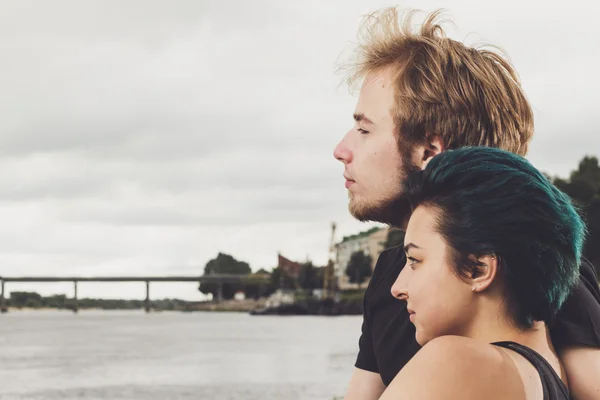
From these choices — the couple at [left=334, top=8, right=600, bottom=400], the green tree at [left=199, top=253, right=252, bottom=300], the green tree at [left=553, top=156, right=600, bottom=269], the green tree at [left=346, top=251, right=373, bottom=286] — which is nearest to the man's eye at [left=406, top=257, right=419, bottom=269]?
the couple at [left=334, top=8, right=600, bottom=400]

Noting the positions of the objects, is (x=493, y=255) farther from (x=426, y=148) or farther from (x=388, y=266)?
(x=388, y=266)

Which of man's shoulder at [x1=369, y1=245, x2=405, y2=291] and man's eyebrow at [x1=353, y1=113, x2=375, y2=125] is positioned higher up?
man's eyebrow at [x1=353, y1=113, x2=375, y2=125]

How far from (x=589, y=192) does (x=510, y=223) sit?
59083 mm

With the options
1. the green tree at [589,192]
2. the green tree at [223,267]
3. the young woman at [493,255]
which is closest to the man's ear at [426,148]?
the young woman at [493,255]

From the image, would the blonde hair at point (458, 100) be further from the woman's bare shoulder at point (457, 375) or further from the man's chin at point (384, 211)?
the woman's bare shoulder at point (457, 375)

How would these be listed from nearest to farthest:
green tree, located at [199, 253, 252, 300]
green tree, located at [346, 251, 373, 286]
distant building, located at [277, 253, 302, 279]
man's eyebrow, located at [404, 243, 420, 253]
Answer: man's eyebrow, located at [404, 243, 420, 253] → green tree, located at [346, 251, 373, 286] → distant building, located at [277, 253, 302, 279] → green tree, located at [199, 253, 252, 300]

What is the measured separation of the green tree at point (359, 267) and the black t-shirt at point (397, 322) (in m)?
139

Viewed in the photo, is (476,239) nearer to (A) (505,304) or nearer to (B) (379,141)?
(A) (505,304)

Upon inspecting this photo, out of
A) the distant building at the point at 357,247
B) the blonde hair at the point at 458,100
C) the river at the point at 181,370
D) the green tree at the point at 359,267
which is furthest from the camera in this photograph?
the distant building at the point at 357,247

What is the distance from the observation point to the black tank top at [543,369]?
1794mm

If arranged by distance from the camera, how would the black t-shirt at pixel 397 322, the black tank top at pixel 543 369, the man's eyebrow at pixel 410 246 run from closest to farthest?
the black tank top at pixel 543 369
the man's eyebrow at pixel 410 246
the black t-shirt at pixel 397 322

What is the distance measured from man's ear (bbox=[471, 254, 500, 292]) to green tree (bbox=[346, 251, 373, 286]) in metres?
140

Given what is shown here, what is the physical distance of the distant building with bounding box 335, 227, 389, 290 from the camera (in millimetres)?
153875

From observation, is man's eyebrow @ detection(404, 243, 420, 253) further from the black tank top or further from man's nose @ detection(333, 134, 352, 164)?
man's nose @ detection(333, 134, 352, 164)
